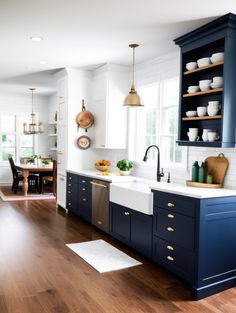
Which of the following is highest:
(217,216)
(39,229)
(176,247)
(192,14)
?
(192,14)

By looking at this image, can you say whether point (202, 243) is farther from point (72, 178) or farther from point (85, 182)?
Result: point (72, 178)

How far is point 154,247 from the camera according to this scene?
3590mm

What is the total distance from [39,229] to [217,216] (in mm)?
3036

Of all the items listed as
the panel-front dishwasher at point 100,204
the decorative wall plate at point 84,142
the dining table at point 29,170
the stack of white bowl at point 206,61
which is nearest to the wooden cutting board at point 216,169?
the stack of white bowl at point 206,61

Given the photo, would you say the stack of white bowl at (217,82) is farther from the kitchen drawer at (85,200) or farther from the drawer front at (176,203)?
the kitchen drawer at (85,200)

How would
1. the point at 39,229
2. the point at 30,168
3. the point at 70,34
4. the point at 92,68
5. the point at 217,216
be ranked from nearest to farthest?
the point at 217,216 → the point at 70,34 → the point at 39,229 → the point at 92,68 → the point at 30,168

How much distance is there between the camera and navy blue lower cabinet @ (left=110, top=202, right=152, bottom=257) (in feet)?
12.2

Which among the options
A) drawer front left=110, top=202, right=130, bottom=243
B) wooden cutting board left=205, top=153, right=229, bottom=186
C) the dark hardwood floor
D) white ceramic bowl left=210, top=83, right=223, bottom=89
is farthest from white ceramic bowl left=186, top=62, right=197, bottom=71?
the dark hardwood floor

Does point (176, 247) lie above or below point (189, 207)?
below

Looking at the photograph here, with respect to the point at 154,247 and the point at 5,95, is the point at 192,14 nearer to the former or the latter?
the point at 154,247

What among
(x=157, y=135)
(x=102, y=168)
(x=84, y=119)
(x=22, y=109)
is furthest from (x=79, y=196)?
(x=22, y=109)

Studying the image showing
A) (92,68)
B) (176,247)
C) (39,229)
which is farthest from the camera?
(92,68)

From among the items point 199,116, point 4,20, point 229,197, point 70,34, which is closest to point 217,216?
point 229,197

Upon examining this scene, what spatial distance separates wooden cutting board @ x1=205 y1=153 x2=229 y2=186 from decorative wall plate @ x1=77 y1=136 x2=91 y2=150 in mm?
2787
